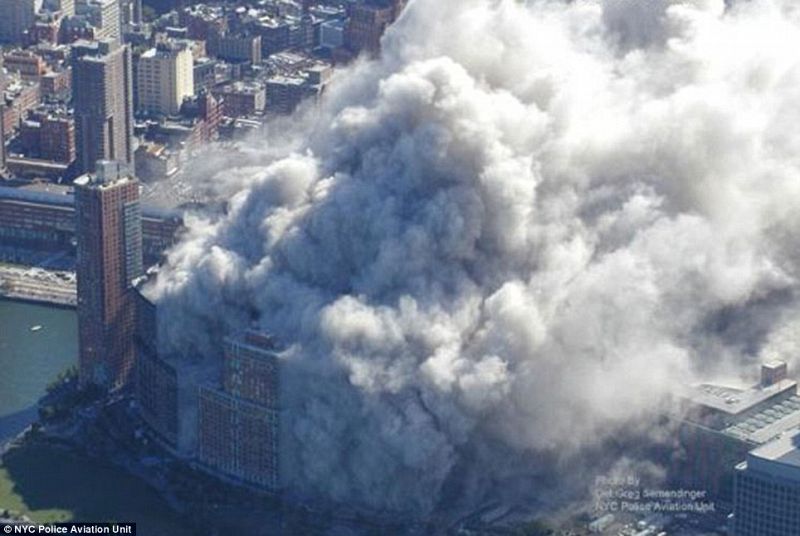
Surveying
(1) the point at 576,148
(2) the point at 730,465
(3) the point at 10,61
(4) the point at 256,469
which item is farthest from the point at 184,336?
(3) the point at 10,61

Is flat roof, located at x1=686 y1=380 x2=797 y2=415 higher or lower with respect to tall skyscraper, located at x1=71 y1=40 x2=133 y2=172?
lower

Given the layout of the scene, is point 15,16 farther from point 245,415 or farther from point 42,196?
point 245,415

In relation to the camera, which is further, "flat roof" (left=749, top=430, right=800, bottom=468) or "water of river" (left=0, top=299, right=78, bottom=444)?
"water of river" (left=0, top=299, right=78, bottom=444)

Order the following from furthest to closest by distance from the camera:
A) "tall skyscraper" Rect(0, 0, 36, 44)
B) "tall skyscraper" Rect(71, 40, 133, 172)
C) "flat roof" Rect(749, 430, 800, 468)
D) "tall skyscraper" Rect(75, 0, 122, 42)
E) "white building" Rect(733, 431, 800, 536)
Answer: "tall skyscraper" Rect(0, 0, 36, 44)
"tall skyscraper" Rect(75, 0, 122, 42)
"tall skyscraper" Rect(71, 40, 133, 172)
"flat roof" Rect(749, 430, 800, 468)
"white building" Rect(733, 431, 800, 536)

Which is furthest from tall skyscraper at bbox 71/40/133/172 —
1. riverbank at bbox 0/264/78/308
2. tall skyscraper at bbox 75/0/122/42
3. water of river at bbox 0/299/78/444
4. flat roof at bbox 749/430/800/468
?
flat roof at bbox 749/430/800/468

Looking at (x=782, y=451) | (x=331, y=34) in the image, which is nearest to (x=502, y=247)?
(x=782, y=451)

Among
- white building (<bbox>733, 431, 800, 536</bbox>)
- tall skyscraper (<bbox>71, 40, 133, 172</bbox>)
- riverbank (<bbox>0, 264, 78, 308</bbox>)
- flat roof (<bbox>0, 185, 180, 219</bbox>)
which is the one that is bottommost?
white building (<bbox>733, 431, 800, 536</bbox>)

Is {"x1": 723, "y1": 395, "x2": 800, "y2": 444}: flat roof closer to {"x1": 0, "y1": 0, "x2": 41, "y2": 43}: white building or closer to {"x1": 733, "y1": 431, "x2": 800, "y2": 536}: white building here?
{"x1": 733, "y1": 431, "x2": 800, "y2": 536}: white building

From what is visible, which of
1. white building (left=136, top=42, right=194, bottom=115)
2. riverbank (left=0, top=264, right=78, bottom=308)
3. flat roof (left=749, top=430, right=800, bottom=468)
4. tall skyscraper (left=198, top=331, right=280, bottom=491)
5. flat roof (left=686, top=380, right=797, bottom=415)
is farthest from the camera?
white building (left=136, top=42, right=194, bottom=115)
